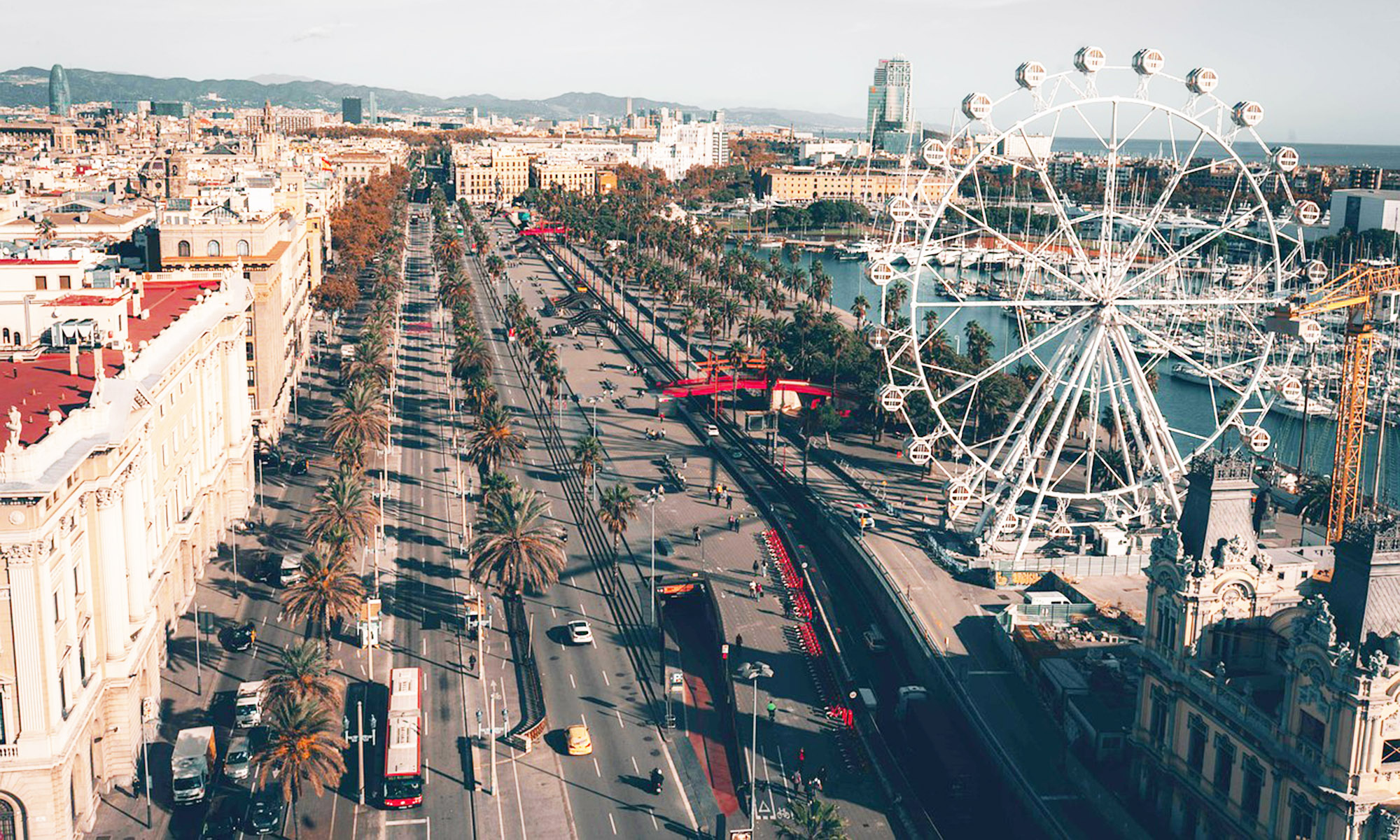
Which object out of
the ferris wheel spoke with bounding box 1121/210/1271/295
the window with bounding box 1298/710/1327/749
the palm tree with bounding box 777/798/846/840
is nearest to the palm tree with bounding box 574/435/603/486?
the ferris wheel spoke with bounding box 1121/210/1271/295

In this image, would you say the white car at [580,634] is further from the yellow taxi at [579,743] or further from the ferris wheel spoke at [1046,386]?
the ferris wheel spoke at [1046,386]

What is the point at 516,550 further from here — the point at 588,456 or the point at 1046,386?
the point at 1046,386

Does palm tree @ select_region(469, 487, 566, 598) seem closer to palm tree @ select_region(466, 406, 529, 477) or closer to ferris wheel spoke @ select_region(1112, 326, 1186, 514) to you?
palm tree @ select_region(466, 406, 529, 477)

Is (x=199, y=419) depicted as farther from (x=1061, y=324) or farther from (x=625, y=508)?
(x=1061, y=324)

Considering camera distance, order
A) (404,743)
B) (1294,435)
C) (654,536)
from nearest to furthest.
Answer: (404,743)
(654,536)
(1294,435)

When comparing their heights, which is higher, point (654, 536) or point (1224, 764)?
point (1224, 764)

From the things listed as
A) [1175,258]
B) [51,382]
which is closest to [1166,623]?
[1175,258]
